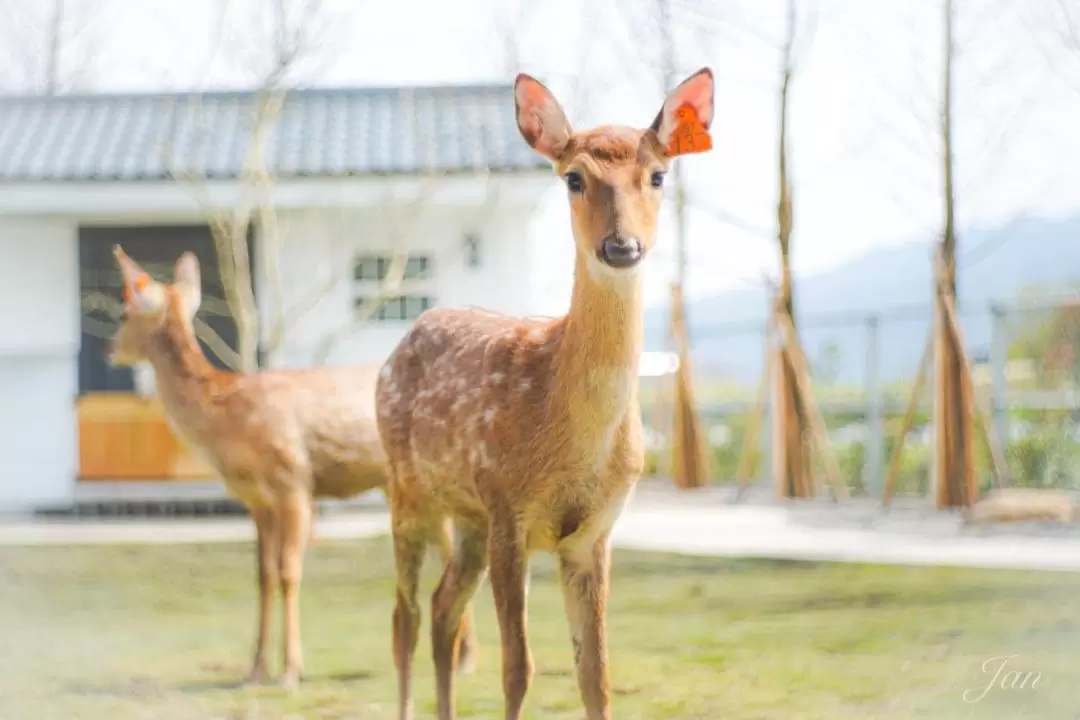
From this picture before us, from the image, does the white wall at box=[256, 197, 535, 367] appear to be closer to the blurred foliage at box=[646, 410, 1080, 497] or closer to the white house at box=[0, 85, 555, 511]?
the white house at box=[0, 85, 555, 511]

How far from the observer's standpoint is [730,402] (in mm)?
3781

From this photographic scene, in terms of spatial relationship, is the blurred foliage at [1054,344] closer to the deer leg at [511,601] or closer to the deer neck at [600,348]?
the deer neck at [600,348]

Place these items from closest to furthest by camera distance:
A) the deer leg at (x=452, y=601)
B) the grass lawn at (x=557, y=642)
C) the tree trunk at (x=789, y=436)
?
1. the deer leg at (x=452, y=601)
2. the grass lawn at (x=557, y=642)
3. the tree trunk at (x=789, y=436)

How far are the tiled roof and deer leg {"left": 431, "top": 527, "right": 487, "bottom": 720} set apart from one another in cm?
99

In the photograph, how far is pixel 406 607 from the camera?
2.37 metres

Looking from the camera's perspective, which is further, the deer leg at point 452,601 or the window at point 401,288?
the window at point 401,288

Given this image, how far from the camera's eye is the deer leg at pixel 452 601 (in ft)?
7.48

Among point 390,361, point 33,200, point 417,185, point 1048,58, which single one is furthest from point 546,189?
point 1048,58

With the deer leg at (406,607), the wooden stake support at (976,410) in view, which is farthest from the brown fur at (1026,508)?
the deer leg at (406,607)

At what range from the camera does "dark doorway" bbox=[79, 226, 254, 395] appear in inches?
114

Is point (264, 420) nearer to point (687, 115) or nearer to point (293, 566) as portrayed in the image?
point (293, 566)

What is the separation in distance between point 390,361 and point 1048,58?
92.5 inches

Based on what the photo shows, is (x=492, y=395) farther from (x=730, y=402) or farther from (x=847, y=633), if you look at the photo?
(x=730, y=402)

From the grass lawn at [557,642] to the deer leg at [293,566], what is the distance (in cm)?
5
